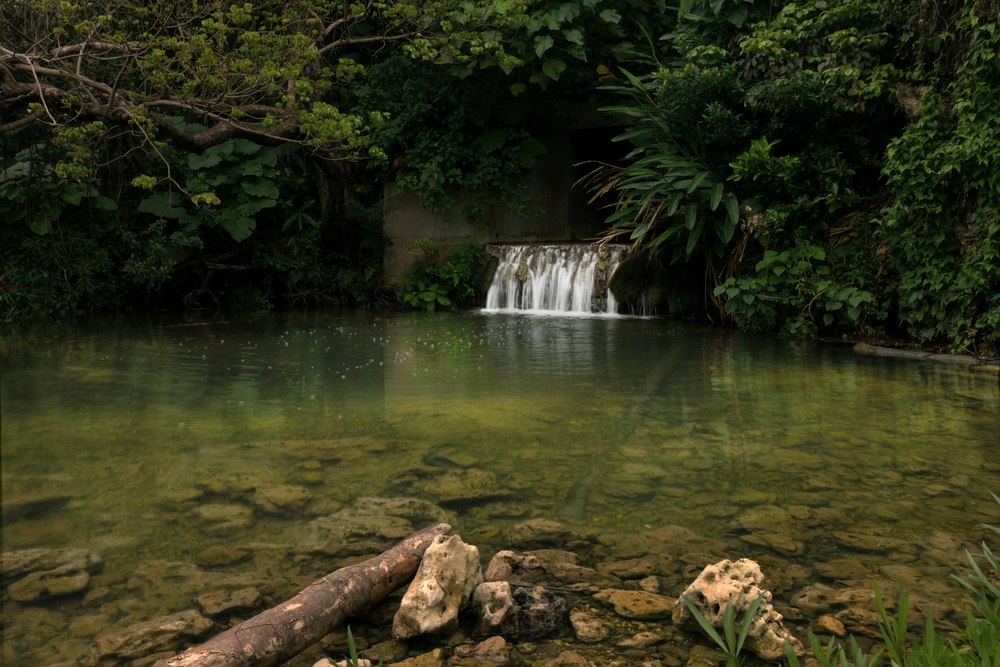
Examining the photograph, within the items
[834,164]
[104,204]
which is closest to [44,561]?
[834,164]

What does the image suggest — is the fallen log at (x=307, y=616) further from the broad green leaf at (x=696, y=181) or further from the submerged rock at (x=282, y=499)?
the broad green leaf at (x=696, y=181)

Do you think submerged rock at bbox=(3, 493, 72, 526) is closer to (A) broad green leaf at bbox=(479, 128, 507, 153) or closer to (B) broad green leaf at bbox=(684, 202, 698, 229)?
Result: (B) broad green leaf at bbox=(684, 202, 698, 229)

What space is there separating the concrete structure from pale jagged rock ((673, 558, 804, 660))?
12.1m

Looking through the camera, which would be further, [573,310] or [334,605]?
[573,310]

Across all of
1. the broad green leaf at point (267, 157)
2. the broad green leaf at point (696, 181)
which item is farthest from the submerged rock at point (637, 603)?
the broad green leaf at point (267, 157)

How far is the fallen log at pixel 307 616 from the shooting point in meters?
2.07

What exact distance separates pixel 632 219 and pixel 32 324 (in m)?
8.76

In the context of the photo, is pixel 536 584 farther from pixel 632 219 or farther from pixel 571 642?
pixel 632 219

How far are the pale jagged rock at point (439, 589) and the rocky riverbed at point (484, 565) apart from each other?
0.06 meters

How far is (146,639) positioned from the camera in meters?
2.46

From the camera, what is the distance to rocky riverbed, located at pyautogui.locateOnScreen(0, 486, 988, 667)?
2.44m

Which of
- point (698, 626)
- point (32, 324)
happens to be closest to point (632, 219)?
point (32, 324)

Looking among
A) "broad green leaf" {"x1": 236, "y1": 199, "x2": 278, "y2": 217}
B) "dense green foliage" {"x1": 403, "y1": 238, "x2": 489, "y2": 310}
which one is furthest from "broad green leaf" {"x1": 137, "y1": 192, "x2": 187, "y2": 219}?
"dense green foliage" {"x1": 403, "y1": 238, "x2": 489, "y2": 310}

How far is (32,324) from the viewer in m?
11.3
